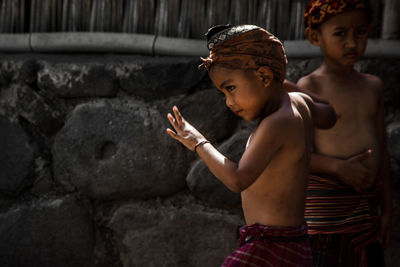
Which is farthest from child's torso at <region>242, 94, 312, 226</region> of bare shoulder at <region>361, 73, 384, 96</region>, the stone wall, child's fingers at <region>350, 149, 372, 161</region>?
the stone wall

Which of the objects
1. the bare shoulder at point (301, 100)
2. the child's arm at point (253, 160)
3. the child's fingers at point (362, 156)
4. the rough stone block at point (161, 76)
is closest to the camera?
the child's arm at point (253, 160)

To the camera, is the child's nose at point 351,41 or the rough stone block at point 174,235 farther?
the rough stone block at point 174,235

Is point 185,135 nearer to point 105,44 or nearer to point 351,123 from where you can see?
point 351,123

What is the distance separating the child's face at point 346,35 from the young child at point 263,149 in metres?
0.45

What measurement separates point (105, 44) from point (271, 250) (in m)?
1.33

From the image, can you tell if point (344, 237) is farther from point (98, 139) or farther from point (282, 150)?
point (98, 139)

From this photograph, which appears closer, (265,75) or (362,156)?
(265,75)

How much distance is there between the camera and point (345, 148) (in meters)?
1.84

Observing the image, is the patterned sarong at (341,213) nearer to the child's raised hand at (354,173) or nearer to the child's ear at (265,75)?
the child's raised hand at (354,173)

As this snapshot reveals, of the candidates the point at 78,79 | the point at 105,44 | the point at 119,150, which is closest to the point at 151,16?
the point at 105,44

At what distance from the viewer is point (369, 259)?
183 centimetres

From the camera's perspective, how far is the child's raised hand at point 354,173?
5.87ft

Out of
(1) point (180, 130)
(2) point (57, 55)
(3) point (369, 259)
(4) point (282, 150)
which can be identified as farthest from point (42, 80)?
(3) point (369, 259)

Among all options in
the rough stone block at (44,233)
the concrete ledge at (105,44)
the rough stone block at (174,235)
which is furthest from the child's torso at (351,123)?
the rough stone block at (44,233)
